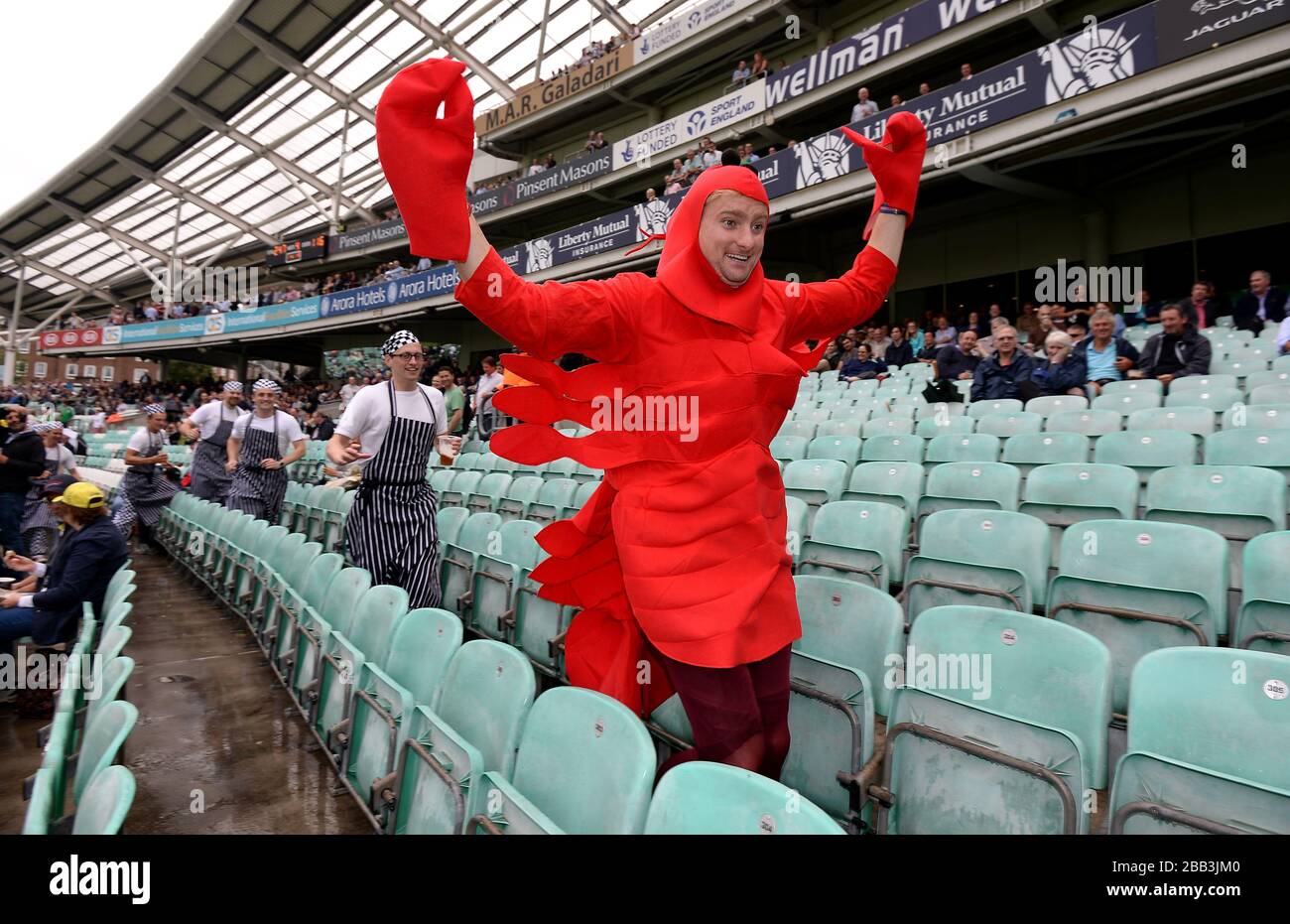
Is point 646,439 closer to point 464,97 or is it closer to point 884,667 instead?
point 464,97

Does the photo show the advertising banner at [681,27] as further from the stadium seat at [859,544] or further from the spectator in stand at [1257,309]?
the stadium seat at [859,544]

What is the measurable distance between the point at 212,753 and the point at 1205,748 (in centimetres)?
336

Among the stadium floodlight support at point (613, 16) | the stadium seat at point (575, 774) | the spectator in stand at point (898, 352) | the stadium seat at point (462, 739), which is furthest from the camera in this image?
the stadium floodlight support at point (613, 16)

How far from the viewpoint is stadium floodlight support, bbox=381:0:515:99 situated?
64.4ft

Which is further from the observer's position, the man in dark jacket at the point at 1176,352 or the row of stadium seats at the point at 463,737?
the man in dark jacket at the point at 1176,352

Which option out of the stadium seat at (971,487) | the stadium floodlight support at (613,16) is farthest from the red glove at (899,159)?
the stadium floodlight support at (613,16)

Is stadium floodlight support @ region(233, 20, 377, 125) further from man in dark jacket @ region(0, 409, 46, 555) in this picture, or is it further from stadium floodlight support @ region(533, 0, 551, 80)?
man in dark jacket @ region(0, 409, 46, 555)

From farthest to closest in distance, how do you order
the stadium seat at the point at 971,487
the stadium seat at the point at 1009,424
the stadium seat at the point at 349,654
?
the stadium seat at the point at 1009,424, the stadium seat at the point at 971,487, the stadium seat at the point at 349,654

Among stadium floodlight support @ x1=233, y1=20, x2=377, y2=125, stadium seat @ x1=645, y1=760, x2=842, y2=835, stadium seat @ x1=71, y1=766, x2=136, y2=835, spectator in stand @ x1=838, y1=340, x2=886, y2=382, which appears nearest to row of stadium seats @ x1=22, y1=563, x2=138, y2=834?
stadium seat @ x1=71, y1=766, x2=136, y2=835

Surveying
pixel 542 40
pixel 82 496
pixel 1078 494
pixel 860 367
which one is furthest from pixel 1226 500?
pixel 542 40

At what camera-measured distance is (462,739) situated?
176 cm

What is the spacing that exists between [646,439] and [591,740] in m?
0.73

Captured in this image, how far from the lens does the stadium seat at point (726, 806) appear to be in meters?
1.12

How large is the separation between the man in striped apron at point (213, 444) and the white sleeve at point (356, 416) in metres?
4.08
